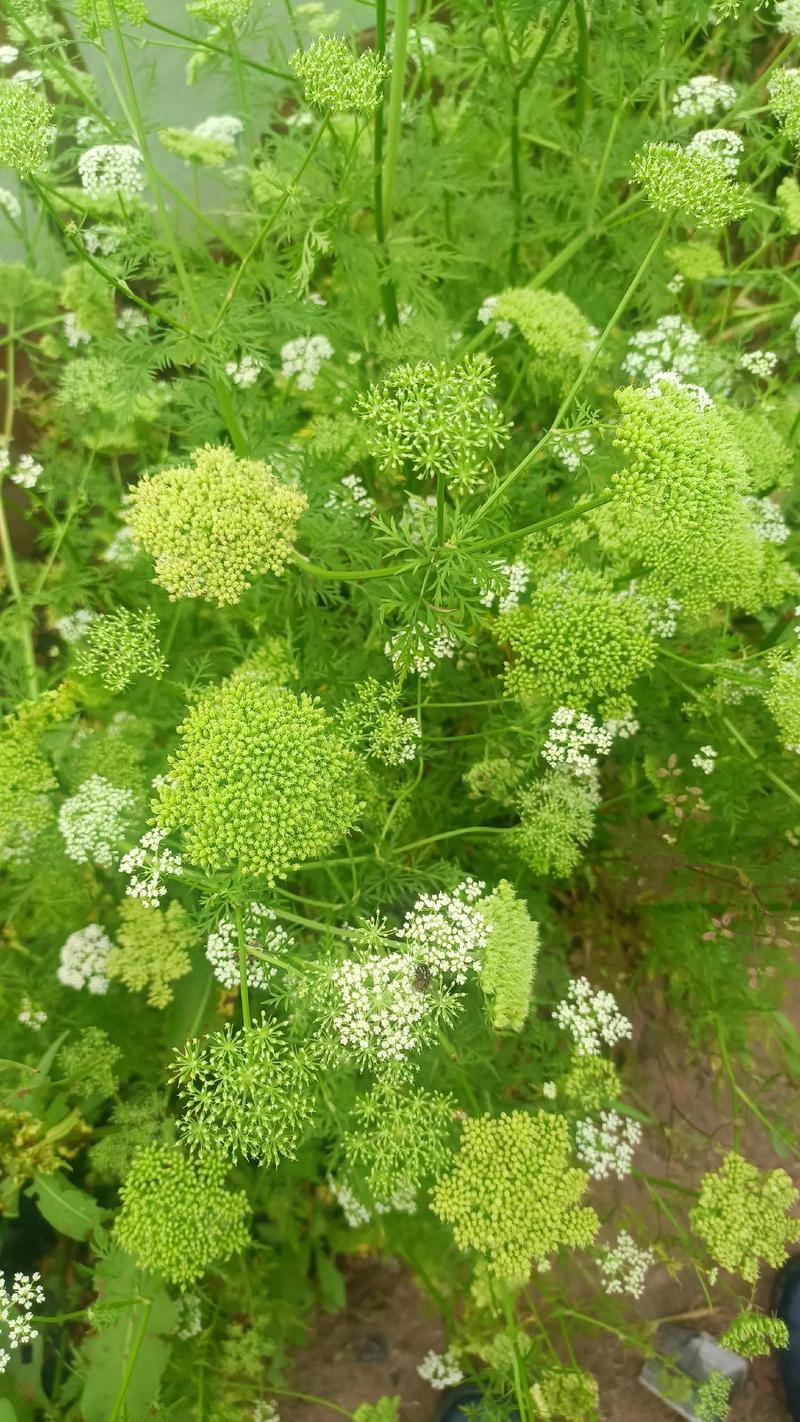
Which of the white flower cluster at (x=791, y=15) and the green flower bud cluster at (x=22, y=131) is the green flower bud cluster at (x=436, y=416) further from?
the white flower cluster at (x=791, y=15)

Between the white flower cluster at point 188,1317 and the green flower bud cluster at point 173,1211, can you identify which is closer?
the green flower bud cluster at point 173,1211

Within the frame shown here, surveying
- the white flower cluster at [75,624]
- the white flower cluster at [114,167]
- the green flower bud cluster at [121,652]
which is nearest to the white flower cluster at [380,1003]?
the green flower bud cluster at [121,652]

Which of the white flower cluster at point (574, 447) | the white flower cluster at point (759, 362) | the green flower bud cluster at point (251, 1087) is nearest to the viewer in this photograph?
the green flower bud cluster at point (251, 1087)

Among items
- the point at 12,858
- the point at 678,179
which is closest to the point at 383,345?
the point at 678,179

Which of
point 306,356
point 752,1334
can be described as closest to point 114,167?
point 306,356

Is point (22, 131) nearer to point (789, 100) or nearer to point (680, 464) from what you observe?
point (680, 464)

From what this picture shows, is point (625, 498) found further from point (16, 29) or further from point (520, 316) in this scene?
point (16, 29)
